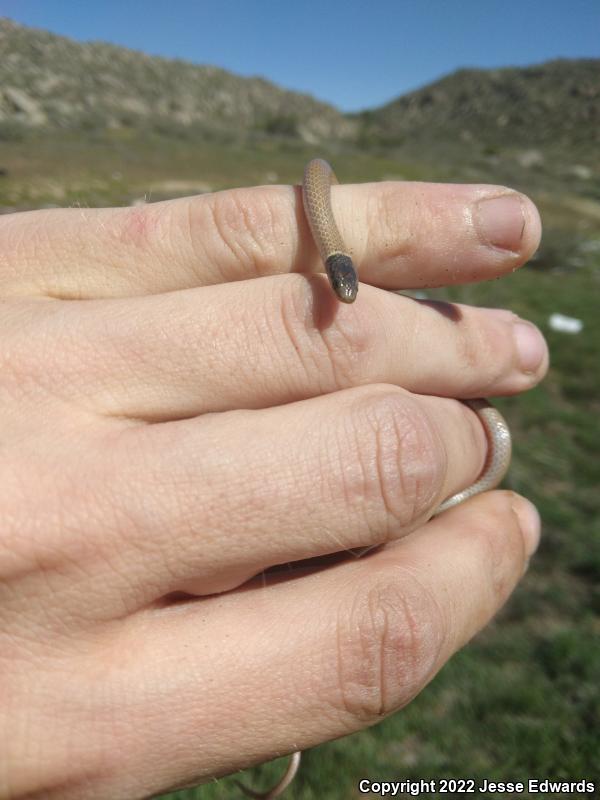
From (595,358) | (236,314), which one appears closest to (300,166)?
(595,358)

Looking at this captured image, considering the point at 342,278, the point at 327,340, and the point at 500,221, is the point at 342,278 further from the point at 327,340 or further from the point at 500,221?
the point at 500,221

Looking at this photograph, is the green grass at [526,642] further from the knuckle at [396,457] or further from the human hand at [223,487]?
the knuckle at [396,457]

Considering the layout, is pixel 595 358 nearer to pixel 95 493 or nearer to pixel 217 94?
pixel 95 493

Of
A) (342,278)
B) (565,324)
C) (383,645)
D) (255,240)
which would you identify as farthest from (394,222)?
(565,324)

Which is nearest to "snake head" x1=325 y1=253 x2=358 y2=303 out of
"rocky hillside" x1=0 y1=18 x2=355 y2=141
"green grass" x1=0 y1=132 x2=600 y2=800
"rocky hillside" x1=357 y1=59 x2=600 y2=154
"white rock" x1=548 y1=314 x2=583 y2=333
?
"green grass" x1=0 y1=132 x2=600 y2=800

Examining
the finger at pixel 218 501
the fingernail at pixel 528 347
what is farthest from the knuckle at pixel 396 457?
the fingernail at pixel 528 347

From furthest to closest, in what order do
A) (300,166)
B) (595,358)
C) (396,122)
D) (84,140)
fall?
(396,122), (300,166), (84,140), (595,358)

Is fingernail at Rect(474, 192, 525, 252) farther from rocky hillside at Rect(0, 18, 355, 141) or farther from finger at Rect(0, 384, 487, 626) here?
rocky hillside at Rect(0, 18, 355, 141)
